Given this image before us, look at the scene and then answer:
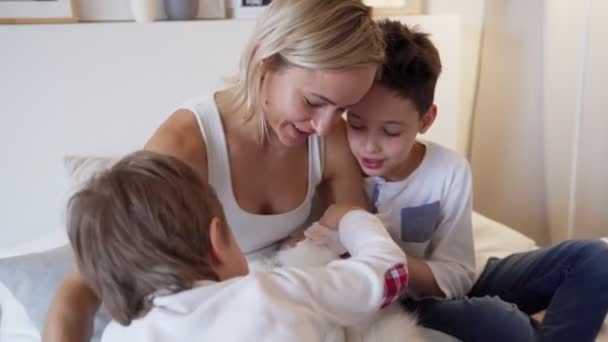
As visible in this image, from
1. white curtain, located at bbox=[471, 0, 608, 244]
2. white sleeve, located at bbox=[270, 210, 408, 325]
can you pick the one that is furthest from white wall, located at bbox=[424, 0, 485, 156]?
white sleeve, located at bbox=[270, 210, 408, 325]

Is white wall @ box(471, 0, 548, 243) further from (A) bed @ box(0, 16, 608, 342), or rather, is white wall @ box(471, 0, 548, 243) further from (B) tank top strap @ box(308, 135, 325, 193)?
(B) tank top strap @ box(308, 135, 325, 193)

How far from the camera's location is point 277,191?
1254 millimetres

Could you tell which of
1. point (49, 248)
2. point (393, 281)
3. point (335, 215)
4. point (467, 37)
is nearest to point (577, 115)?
point (467, 37)

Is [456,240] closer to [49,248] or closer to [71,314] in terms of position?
[71,314]

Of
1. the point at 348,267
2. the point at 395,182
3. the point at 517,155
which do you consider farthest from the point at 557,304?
the point at 517,155

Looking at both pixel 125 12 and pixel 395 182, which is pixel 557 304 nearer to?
pixel 395 182

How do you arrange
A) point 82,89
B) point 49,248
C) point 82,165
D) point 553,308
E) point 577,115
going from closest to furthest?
point 553,308 → point 49,248 → point 82,165 → point 82,89 → point 577,115

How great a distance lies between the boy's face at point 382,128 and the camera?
1.14 m

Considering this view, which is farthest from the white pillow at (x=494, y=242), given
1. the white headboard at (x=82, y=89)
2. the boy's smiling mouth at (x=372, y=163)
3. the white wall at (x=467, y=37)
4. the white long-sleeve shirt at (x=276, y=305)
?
the white headboard at (x=82, y=89)

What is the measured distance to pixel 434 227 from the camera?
1240mm

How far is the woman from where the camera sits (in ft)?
3.31

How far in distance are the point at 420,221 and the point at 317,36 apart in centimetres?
45

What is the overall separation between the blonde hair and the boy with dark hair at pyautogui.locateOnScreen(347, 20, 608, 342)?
0.37 feet

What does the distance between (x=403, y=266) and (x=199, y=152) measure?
17.9 inches
